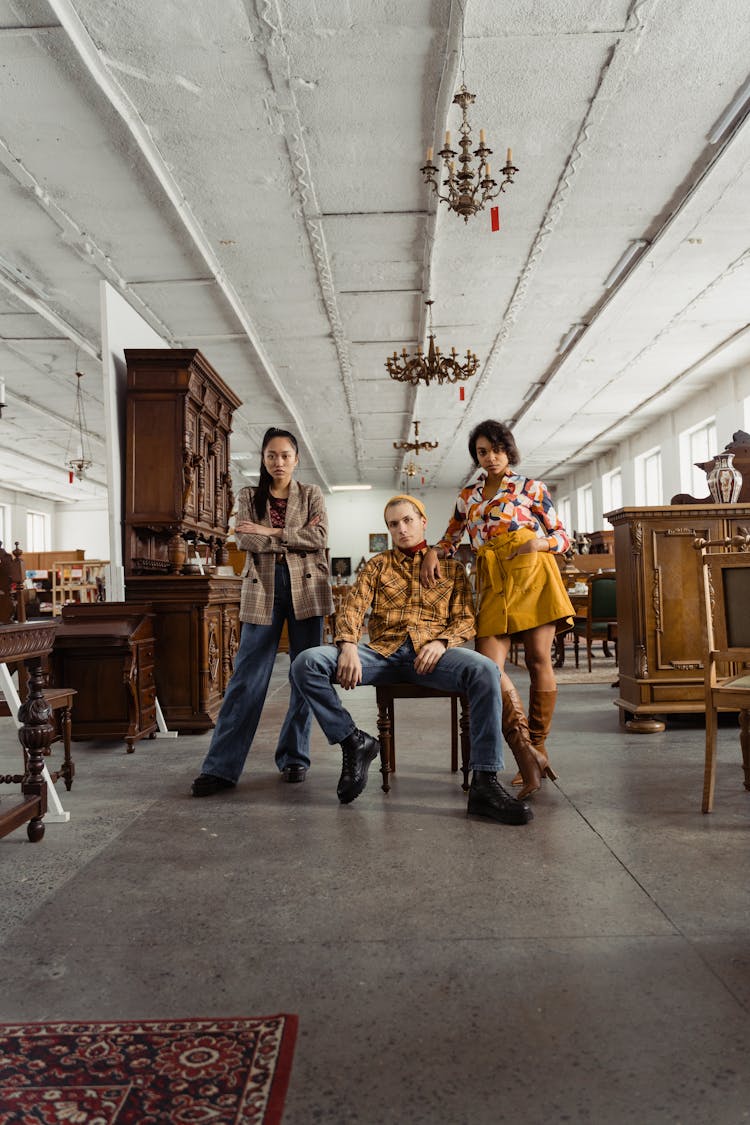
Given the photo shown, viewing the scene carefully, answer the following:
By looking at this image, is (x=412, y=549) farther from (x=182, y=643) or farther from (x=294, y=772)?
(x=182, y=643)

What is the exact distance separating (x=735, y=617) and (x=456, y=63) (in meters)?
3.81

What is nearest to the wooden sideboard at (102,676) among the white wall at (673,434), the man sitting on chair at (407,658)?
the man sitting on chair at (407,658)

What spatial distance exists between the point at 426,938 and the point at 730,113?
5.86 metres

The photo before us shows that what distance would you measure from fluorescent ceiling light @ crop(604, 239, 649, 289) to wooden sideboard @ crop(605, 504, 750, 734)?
398 centimetres

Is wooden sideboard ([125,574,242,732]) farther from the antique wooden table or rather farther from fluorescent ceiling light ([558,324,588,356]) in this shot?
fluorescent ceiling light ([558,324,588,356])

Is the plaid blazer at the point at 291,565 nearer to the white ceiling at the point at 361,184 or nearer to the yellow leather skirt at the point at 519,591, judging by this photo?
the yellow leather skirt at the point at 519,591

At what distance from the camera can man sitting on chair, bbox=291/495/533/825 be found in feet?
10.2

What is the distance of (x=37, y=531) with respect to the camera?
1004 inches

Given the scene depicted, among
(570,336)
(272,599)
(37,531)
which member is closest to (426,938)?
(272,599)

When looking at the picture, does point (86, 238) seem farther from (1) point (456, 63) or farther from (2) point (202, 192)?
(1) point (456, 63)

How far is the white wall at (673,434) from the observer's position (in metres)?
12.7

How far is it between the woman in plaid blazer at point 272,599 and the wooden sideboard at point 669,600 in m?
2.11

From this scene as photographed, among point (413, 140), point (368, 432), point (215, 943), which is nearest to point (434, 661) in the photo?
point (215, 943)

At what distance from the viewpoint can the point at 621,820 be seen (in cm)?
302
